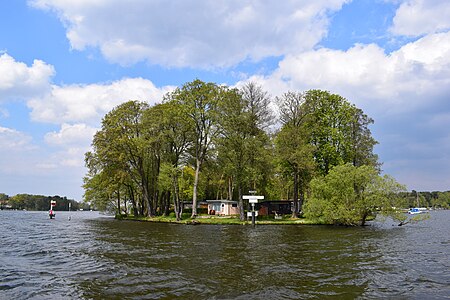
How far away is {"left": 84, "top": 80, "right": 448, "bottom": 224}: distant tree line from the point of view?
4328 centimetres

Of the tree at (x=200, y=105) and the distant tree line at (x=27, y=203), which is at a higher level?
the tree at (x=200, y=105)

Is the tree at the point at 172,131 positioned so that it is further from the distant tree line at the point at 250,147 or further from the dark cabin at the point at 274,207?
the dark cabin at the point at 274,207

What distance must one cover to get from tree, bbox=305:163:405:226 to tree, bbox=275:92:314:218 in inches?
173

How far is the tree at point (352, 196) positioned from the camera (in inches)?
1631

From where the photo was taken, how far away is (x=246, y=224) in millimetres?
44750

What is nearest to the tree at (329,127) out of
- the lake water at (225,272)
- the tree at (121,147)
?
the tree at (121,147)

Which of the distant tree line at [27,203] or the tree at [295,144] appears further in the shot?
the distant tree line at [27,203]

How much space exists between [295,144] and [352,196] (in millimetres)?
10552

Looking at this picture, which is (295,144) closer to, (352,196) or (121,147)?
(352,196)

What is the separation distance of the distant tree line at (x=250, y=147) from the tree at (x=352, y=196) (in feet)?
0.39

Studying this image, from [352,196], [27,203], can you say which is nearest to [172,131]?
[352,196]

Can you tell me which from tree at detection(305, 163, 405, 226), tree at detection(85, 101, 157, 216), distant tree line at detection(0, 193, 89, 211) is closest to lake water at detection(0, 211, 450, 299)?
tree at detection(305, 163, 405, 226)

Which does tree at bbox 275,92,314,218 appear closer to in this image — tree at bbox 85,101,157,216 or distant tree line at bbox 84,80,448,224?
distant tree line at bbox 84,80,448,224

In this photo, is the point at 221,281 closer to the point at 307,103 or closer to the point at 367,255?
the point at 367,255
